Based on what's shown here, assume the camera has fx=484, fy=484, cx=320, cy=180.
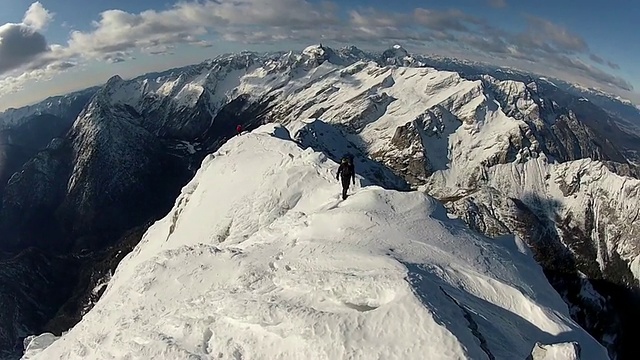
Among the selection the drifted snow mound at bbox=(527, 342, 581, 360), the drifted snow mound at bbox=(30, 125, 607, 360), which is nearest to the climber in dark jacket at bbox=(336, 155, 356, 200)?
the drifted snow mound at bbox=(30, 125, 607, 360)

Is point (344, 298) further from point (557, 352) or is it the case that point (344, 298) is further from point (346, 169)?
point (346, 169)

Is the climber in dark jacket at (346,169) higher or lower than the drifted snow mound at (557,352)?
higher

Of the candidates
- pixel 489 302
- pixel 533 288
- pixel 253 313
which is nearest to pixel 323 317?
pixel 253 313

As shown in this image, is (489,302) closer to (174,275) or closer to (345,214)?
(345,214)

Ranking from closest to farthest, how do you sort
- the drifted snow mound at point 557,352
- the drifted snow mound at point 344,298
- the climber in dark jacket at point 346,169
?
the drifted snow mound at point 557,352, the drifted snow mound at point 344,298, the climber in dark jacket at point 346,169

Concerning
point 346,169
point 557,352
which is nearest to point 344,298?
point 557,352

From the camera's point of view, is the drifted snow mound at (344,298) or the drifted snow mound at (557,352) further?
the drifted snow mound at (344,298)

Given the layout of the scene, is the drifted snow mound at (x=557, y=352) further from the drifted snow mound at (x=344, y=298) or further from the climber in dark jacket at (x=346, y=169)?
the climber in dark jacket at (x=346, y=169)

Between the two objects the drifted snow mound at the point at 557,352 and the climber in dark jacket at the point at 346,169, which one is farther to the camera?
the climber in dark jacket at the point at 346,169

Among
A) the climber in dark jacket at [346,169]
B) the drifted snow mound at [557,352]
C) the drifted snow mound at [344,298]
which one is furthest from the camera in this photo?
the climber in dark jacket at [346,169]

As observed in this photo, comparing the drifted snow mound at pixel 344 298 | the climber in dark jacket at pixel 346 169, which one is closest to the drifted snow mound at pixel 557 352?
the drifted snow mound at pixel 344 298
